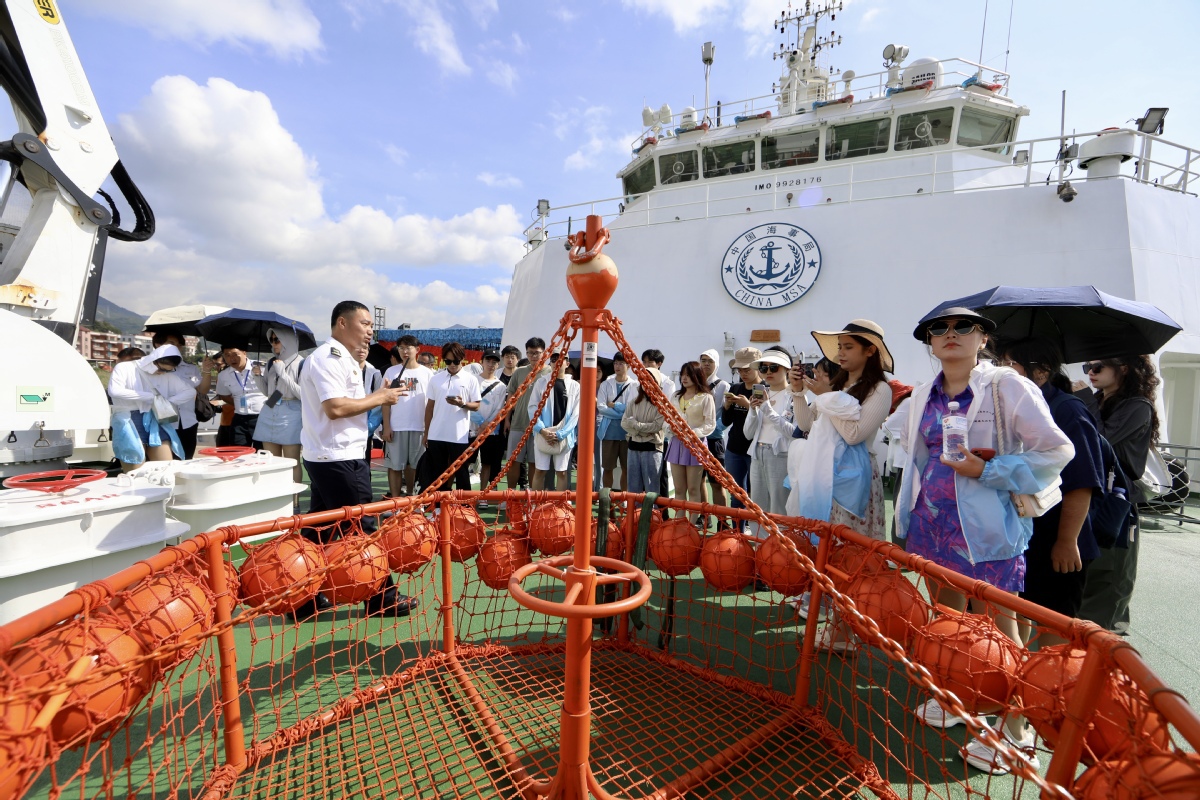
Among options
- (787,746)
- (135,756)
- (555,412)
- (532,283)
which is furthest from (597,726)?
(532,283)

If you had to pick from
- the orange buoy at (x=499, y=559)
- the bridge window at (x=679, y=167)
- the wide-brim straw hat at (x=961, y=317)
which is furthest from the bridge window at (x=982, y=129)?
the orange buoy at (x=499, y=559)

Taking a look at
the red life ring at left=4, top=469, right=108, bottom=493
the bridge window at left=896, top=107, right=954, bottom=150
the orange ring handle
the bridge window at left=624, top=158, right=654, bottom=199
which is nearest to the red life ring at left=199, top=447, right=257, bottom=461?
the red life ring at left=4, top=469, right=108, bottom=493

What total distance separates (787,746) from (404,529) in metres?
1.88

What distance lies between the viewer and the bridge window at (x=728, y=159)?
31.1ft

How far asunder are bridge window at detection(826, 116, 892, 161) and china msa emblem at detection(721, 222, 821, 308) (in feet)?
7.13

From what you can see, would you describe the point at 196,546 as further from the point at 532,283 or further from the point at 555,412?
the point at 532,283

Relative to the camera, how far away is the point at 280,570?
6.35 feet

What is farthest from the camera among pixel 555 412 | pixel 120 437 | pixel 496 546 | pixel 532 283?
pixel 532 283

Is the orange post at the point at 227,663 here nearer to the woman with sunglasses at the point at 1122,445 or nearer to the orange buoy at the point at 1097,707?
the orange buoy at the point at 1097,707

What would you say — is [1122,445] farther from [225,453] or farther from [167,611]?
[225,453]

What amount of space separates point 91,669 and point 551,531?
1681 millimetres

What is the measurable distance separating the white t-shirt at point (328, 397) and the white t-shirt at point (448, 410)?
77.1 inches

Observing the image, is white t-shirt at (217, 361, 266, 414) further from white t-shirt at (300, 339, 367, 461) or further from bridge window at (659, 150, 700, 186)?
bridge window at (659, 150, 700, 186)

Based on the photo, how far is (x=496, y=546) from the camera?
2562 mm
